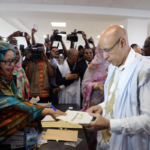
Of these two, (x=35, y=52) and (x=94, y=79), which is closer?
(x=94, y=79)

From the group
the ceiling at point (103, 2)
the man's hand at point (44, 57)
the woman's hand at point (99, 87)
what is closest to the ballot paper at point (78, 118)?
the woman's hand at point (99, 87)

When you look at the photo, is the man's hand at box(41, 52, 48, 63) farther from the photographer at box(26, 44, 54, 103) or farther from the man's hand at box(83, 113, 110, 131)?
the man's hand at box(83, 113, 110, 131)

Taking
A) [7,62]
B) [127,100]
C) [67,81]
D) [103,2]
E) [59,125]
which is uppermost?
[103,2]

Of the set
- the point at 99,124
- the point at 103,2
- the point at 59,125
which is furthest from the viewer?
the point at 103,2

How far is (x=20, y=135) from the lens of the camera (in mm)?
822

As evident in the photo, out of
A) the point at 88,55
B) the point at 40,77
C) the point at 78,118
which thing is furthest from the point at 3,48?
the point at 88,55

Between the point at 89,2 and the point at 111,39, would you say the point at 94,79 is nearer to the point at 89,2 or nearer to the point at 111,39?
the point at 111,39

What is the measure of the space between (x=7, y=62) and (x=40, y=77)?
4.07 feet

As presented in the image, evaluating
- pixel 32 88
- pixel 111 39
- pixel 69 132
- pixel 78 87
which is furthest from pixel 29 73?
pixel 111 39

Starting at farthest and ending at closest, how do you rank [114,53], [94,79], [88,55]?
[88,55]
[94,79]
[114,53]

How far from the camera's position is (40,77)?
2.17 meters

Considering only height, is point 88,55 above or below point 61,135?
above

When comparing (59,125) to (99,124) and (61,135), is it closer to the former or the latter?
(61,135)

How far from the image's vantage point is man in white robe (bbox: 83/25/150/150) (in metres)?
0.73
